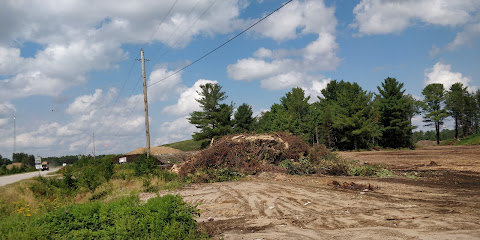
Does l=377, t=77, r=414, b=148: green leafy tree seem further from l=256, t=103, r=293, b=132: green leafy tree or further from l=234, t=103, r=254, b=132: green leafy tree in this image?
l=234, t=103, r=254, b=132: green leafy tree

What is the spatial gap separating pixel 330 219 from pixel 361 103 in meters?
54.8

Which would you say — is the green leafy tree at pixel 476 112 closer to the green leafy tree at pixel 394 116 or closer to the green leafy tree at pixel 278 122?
the green leafy tree at pixel 394 116

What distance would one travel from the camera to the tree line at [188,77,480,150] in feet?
194

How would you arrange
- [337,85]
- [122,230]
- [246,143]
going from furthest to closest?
[337,85] < [246,143] < [122,230]

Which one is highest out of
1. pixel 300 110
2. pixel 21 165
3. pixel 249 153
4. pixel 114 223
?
pixel 300 110

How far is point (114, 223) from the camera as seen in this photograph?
6668mm

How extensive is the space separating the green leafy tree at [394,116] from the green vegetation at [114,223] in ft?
193

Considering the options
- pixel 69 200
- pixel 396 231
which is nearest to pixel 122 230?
pixel 396 231

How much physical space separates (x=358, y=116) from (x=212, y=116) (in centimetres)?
2589

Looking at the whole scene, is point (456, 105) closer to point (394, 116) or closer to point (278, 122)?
point (394, 116)

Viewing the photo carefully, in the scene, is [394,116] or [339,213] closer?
[339,213]

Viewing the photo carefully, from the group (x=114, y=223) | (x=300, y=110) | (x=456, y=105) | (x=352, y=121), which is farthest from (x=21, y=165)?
(x=456, y=105)

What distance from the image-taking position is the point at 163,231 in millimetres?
6320

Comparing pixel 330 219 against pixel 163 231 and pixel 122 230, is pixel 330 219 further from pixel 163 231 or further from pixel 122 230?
pixel 122 230
